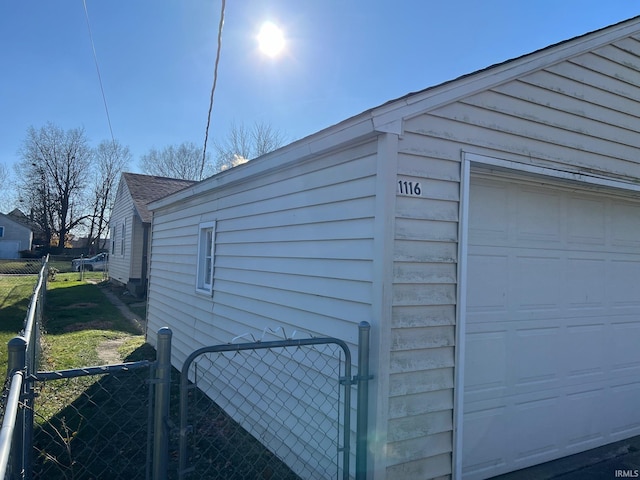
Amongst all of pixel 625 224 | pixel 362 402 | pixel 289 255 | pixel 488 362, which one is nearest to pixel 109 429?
pixel 289 255

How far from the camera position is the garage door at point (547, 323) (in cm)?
334

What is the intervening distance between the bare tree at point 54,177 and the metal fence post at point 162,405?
4837 cm

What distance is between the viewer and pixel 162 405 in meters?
2.01

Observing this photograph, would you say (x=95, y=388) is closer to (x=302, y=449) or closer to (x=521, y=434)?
(x=302, y=449)

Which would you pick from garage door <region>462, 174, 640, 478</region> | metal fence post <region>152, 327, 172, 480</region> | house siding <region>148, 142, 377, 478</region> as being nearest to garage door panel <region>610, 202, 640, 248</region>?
garage door <region>462, 174, 640, 478</region>

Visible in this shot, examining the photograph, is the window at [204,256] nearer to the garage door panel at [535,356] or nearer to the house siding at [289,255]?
the house siding at [289,255]

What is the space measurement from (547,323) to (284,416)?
2595 mm

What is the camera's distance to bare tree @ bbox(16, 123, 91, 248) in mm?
41312

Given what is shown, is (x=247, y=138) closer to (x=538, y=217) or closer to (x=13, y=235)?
(x=538, y=217)

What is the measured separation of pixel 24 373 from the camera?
5.93 ft

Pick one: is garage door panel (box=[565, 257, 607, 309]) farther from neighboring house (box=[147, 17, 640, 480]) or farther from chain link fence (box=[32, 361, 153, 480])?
chain link fence (box=[32, 361, 153, 480])

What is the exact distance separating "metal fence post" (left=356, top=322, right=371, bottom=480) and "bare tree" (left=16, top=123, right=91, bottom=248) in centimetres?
4840

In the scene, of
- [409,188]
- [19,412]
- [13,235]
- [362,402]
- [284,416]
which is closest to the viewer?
[19,412]

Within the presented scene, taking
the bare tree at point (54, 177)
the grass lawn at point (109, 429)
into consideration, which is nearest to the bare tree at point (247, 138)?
the grass lawn at point (109, 429)
